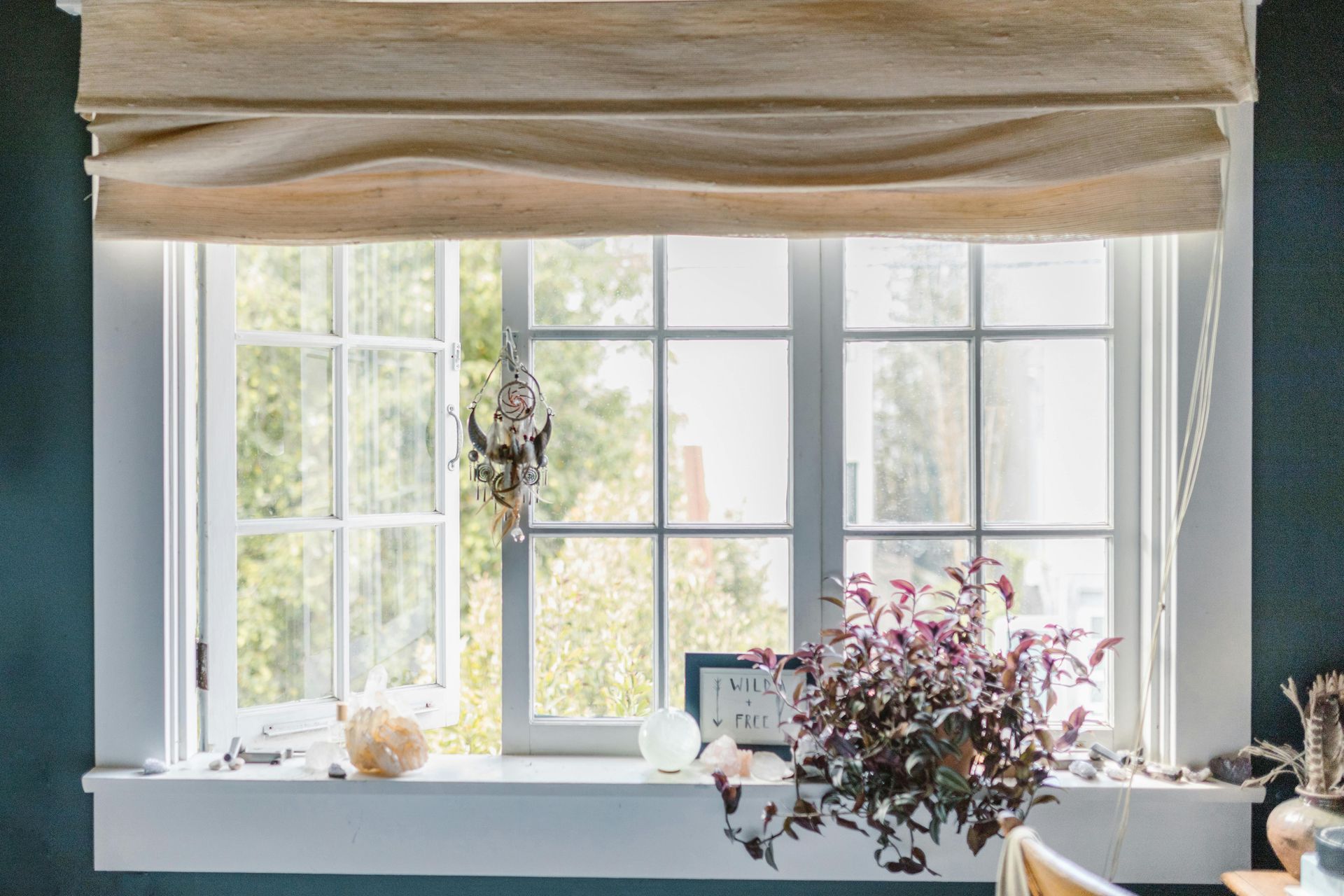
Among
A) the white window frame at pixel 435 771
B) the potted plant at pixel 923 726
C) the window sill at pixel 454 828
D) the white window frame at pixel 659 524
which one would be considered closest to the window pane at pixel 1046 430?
the white window frame at pixel 435 771

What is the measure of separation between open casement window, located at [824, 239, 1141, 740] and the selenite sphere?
457 millimetres

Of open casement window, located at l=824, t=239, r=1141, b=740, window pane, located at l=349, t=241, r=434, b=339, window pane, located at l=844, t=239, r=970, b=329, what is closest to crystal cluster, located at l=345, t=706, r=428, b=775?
window pane, located at l=349, t=241, r=434, b=339

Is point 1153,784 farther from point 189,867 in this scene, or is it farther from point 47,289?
point 47,289

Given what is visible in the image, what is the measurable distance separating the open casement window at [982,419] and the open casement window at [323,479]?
87cm

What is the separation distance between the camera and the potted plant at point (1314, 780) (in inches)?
56.0

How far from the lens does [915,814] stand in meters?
1.61

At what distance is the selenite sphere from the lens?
1.65 m

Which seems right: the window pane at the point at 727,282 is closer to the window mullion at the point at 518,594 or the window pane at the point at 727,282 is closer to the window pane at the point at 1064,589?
the window mullion at the point at 518,594

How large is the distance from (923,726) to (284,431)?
1.35m

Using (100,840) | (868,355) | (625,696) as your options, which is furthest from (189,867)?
(868,355)

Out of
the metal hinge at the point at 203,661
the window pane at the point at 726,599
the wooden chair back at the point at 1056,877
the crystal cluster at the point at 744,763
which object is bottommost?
the crystal cluster at the point at 744,763

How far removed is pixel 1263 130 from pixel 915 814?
4.75 ft

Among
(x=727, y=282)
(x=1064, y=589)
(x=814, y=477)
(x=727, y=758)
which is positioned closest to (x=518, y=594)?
(x=727, y=758)

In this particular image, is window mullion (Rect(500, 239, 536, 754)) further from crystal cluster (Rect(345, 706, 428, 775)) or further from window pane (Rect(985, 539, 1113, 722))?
window pane (Rect(985, 539, 1113, 722))
